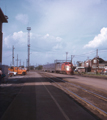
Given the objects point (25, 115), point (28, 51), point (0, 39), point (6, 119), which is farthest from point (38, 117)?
point (28, 51)

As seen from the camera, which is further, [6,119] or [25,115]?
[25,115]

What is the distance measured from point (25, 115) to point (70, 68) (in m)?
39.2

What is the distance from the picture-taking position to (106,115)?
6414mm

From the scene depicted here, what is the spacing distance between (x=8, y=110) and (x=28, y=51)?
8388 centimetres

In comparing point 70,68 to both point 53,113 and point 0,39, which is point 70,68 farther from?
point 53,113

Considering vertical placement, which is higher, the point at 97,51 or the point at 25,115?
the point at 97,51

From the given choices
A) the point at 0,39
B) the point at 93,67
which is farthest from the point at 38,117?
the point at 93,67

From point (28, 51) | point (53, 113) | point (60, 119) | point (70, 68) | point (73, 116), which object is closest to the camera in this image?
point (60, 119)

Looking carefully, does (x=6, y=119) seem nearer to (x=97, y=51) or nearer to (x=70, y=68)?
(x=70, y=68)

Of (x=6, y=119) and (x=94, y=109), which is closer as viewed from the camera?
(x=6, y=119)

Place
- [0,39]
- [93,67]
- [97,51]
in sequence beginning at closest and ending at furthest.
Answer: [0,39], [97,51], [93,67]

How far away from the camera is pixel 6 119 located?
5.92 metres

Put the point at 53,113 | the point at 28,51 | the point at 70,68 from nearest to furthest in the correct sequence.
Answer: the point at 53,113 < the point at 70,68 < the point at 28,51

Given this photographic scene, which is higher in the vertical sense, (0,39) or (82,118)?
(0,39)
